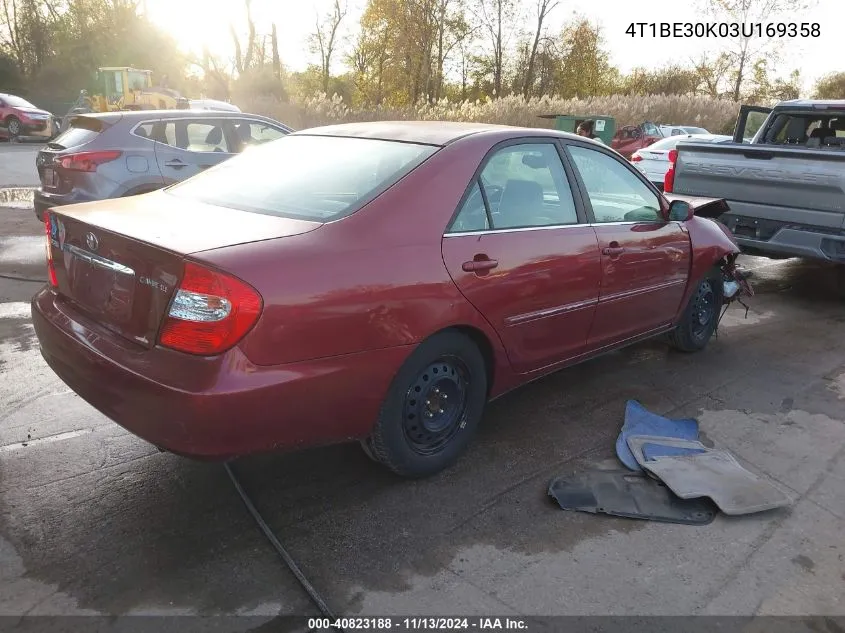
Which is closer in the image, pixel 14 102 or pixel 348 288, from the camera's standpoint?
pixel 348 288

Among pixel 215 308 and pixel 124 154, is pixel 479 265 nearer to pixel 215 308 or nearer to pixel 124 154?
pixel 215 308

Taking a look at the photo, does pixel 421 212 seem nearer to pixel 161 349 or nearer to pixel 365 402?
pixel 365 402

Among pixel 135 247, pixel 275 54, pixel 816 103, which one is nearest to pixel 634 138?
pixel 816 103

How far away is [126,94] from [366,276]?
27.5 m

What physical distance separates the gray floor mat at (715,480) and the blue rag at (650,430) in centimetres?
4

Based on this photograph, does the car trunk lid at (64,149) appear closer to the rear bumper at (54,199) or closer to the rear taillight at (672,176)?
the rear bumper at (54,199)

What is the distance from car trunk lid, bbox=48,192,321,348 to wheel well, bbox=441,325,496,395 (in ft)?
2.81

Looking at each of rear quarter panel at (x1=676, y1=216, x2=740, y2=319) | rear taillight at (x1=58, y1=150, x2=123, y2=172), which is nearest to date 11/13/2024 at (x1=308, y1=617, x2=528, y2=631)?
rear quarter panel at (x1=676, y1=216, x2=740, y2=319)

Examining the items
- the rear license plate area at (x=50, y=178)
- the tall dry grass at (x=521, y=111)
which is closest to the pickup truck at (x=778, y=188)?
the rear license plate area at (x=50, y=178)

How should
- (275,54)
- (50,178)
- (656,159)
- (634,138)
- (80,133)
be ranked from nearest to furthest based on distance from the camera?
(50,178)
(80,133)
(656,159)
(634,138)
(275,54)

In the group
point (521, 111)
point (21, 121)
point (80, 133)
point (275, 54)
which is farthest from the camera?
point (275, 54)

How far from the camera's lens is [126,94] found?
26469 millimetres

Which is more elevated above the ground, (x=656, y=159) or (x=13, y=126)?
(x=13, y=126)

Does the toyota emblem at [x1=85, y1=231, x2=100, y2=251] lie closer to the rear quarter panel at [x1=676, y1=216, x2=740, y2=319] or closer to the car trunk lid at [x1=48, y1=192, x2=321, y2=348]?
the car trunk lid at [x1=48, y1=192, x2=321, y2=348]
